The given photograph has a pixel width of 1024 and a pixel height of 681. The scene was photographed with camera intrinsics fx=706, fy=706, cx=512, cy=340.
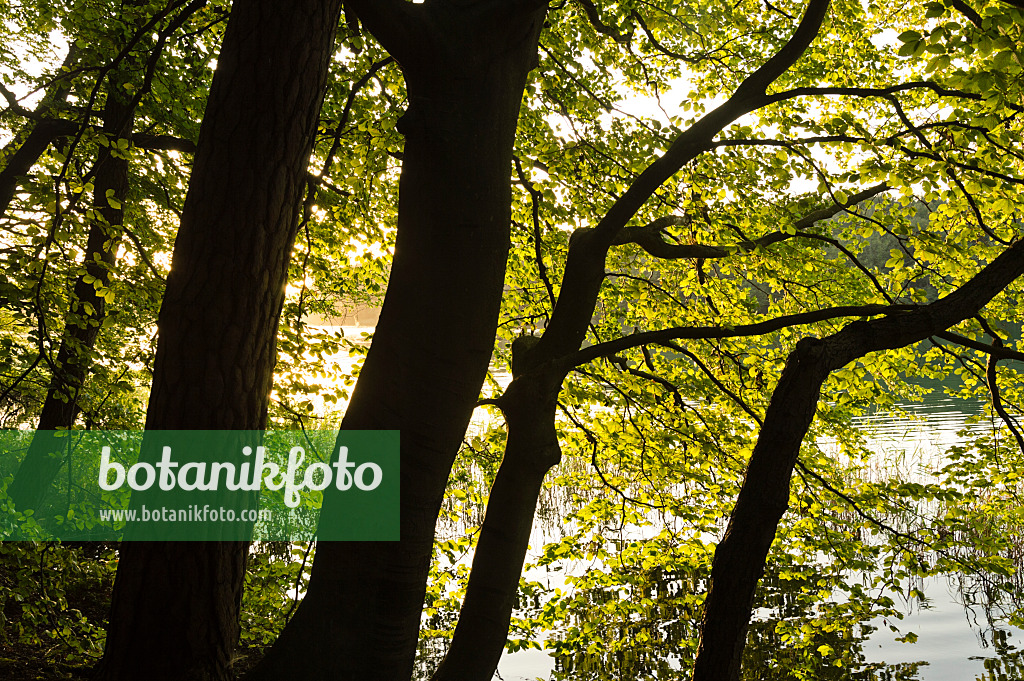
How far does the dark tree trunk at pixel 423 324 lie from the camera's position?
2574mm

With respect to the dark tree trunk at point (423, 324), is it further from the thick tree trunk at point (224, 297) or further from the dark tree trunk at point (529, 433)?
the dark tree trunk at point (529, 433)

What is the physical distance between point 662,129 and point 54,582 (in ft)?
18.2

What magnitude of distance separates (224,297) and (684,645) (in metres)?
6.94

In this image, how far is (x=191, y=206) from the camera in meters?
2.95

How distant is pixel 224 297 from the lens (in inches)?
113

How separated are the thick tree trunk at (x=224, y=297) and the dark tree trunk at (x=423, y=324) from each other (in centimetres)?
42

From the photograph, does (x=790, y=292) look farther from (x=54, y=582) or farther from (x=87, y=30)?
(x=87, y=30)

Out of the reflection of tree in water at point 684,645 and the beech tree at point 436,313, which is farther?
the reflection of tree in water at point 684,645

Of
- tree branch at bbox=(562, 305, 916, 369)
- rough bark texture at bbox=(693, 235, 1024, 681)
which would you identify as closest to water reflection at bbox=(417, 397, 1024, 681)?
tree branch at bbox=(562, 305, 916, 369)

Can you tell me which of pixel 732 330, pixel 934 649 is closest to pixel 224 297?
pixel 732 330

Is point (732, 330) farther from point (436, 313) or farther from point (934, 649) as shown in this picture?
point (934, 649)

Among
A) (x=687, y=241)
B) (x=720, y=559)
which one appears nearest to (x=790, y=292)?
(x=687, y=241)

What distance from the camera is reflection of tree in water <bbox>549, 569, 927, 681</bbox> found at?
313 inches

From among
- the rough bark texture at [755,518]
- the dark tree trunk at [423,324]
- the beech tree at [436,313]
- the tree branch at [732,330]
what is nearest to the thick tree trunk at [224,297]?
the beech tree at [436,313]
